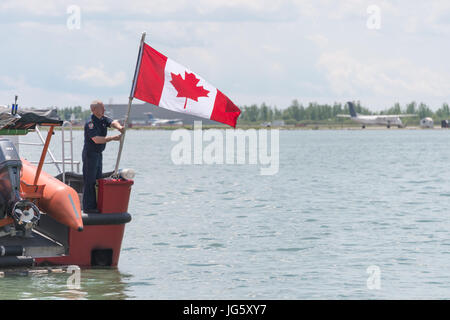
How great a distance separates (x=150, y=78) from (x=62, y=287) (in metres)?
3.42

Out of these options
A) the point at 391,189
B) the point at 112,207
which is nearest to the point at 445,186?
the point at 391,189

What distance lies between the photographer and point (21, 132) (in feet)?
43.5

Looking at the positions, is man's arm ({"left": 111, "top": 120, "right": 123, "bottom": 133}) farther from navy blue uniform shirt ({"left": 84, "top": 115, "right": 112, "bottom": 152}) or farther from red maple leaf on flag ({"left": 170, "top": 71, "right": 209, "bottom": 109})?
red maple leaf on flag ({"left": 170, "top": 71, "right": 209, "bottom": 109})

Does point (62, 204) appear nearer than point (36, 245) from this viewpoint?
Yes

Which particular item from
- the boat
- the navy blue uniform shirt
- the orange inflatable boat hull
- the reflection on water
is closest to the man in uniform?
the navy blue uniform shirt

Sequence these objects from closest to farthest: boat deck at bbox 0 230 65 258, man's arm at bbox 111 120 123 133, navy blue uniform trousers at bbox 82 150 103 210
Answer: man's arm at bbox 111 120 123 133 < boat deck at bbox 0 230 65 258 < navy blue uniform trousers at bbox 82 150 103 210

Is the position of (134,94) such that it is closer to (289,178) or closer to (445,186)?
(445,186)

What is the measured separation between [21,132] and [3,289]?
273 centimetres

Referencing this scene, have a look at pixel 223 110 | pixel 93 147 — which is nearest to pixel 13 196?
pixel 93 147

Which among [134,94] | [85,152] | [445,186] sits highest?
[134,94]

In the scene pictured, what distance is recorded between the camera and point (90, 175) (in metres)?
13.0

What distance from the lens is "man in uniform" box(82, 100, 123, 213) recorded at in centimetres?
1266

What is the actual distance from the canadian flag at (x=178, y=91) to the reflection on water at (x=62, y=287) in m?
2.91

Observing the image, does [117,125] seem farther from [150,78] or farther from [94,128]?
[150,78]
